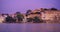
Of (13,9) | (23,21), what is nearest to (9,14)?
(13,9)

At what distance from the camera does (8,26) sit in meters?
2.89

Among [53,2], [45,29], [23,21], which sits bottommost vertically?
[45,29]

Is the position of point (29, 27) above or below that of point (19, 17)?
below

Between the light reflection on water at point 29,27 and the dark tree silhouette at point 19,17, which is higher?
the dark tree silhouette at point 19,17

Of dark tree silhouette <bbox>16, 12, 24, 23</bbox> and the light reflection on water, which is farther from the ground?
dark tree silhouette <bbox>16, 12, 24, 23</bbox>

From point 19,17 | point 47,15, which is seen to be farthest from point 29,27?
point 47,15

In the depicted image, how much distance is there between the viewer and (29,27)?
2875 millimetres

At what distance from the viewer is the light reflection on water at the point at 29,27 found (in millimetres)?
2810

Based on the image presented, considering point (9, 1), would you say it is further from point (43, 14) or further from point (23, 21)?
point (43, 14)

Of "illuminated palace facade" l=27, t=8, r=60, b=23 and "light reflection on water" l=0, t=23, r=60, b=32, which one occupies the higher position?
"illuminated palace facade" l=27, t=8, r=60, b=23

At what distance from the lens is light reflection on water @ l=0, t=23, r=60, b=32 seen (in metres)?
2.81

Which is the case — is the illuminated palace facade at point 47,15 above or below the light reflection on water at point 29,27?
above

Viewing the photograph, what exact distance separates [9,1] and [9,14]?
0.29 metres

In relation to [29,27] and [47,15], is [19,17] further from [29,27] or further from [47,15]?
[47,15]
